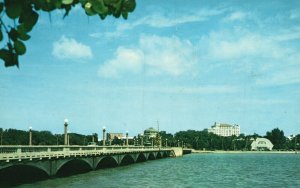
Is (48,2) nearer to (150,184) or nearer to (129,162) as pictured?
(150,184)

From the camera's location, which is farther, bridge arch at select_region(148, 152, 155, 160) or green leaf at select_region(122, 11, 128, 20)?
bridge arch at select_region(148, 152, 155, 160)

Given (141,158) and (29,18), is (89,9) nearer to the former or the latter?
(29,18)

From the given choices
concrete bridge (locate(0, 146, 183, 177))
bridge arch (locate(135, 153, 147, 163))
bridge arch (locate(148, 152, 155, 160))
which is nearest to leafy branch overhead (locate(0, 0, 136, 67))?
concrete bridge (locate(0, 146, 183, 177))

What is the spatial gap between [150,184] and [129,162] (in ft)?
158

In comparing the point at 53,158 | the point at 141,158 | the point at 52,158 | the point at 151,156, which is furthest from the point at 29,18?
the point at 151,156

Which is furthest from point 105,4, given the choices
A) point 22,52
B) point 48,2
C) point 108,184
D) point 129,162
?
point 129,162

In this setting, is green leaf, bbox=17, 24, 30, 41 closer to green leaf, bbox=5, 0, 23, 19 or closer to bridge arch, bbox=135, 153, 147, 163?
green leaf, bbox=5, 0, 23, 19

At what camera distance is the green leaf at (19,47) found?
15.0 ft

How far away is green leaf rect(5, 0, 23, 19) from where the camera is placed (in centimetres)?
425

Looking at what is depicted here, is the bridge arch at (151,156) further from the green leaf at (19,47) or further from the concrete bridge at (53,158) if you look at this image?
the green leaf at (19,47)

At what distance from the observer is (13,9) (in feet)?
14.0

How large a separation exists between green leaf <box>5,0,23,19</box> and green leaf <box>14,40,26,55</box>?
0.37 meters

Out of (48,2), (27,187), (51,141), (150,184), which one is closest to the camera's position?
(48,2)

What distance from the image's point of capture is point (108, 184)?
1816 inches
